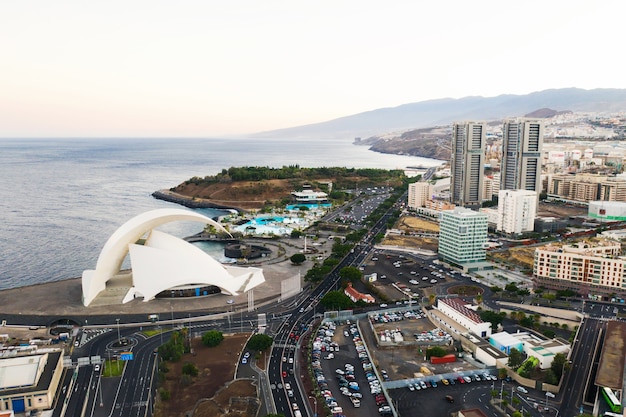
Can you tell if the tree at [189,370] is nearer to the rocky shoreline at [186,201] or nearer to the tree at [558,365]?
the tree at [558,365]

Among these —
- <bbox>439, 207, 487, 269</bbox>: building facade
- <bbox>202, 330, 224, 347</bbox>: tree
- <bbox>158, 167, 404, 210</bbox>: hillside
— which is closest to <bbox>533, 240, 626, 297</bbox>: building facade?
<bbox>439, 207, 487, 269</bbox>: building facade

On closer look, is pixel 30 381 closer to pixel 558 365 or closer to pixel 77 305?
pixel 77 305

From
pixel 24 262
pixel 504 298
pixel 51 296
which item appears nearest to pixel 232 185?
pixel 24 262

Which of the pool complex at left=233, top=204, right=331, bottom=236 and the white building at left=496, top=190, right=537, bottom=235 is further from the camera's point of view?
the pool complex at left=233, top=204, right=331, bottom=236

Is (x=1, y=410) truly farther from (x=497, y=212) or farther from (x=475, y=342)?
(x=497, y=212)

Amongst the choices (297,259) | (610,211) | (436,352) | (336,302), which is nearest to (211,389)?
(336,302)

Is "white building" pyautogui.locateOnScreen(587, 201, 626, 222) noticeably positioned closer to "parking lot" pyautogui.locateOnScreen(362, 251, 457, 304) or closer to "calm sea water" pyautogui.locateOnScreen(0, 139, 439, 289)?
"parking lot" pyautogui.locateOnScreen(362, 251, 457, 304)
